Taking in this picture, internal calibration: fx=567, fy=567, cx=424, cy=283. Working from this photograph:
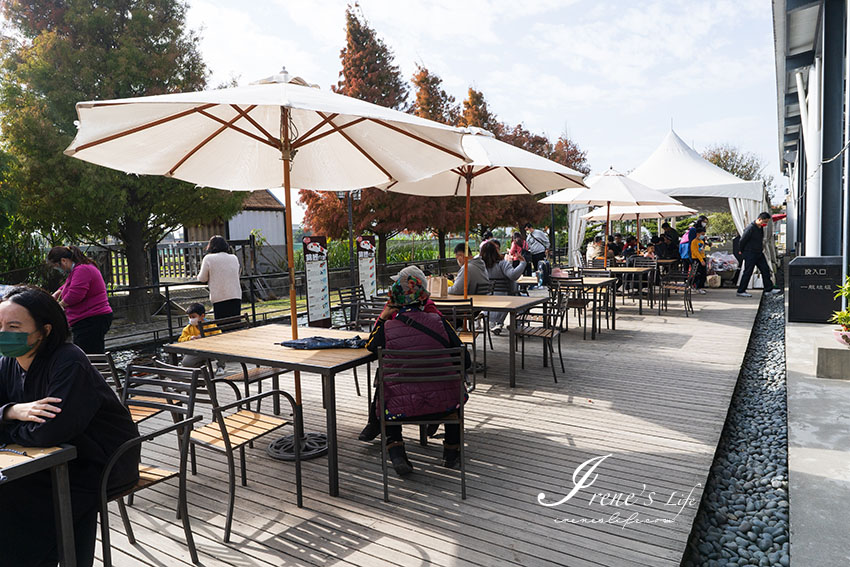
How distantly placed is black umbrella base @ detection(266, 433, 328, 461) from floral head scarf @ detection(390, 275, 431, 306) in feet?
4.28

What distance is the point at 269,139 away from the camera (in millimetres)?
4285

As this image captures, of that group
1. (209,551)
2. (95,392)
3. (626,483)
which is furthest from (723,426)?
(95,392)

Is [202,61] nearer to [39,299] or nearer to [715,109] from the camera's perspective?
[39,299]

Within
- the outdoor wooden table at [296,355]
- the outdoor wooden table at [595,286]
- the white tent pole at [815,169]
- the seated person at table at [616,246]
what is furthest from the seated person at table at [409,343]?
the seated person at table at [616,246]

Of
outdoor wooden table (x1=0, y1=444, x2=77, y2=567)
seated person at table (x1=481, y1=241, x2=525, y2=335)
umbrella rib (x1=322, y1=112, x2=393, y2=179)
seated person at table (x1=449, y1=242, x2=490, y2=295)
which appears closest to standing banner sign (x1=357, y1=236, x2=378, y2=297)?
seated person at table (x1=481, y1=241, x2=525, y2=335)

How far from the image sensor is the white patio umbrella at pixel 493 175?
569 cm

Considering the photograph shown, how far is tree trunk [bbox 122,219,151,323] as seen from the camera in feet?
45.1

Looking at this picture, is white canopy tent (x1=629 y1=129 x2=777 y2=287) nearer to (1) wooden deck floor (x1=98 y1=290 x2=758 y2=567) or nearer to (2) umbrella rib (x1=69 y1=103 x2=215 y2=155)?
(1) wooden deck floor (x1=98 y1=290 x2=758 y2=567)

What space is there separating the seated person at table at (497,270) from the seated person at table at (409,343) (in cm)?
398

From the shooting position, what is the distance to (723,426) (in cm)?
453

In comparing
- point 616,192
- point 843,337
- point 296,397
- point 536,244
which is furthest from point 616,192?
point 296,397

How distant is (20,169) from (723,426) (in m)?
13.6

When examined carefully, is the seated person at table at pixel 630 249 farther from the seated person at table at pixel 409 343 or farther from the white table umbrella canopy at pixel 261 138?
the seated person at table at pixel 409 343

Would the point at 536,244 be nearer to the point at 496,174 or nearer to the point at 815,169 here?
the point at 815,169
